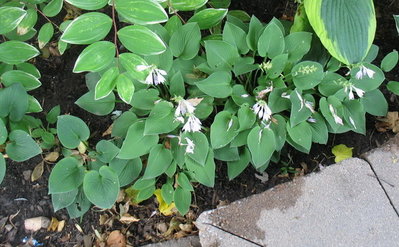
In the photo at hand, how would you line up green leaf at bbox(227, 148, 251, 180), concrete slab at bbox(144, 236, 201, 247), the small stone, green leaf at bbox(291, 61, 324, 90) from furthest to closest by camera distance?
the small stone < concrete slab at bbox(144, 236, 201, 247) < green leaf at bbox(227, 148, 251, 180) < green leaf at bbox(291, 61, 324, 90)

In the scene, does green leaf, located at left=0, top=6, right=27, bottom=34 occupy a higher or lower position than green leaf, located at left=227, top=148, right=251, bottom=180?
higher

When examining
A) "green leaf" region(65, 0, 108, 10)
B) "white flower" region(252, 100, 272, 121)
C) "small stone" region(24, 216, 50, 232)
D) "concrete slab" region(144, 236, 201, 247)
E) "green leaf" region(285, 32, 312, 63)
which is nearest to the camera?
"green leaf" region(65, 0, 108, 10)

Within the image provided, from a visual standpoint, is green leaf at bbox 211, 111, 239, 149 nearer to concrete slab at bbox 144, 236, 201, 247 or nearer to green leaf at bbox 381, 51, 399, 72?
concrete slab at bbox 144, 236, 201, 247

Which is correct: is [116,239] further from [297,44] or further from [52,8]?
[297,44]

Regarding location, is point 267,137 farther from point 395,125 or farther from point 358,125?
point 395,125

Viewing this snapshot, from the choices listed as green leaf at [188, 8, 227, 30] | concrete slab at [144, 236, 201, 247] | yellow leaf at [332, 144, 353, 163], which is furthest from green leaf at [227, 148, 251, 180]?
green leaf at [188, 8, 227, 30]

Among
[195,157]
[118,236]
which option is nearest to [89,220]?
[118,236]

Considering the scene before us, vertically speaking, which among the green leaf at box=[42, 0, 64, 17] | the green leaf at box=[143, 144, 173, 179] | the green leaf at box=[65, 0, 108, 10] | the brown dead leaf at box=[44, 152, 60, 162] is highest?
A: the green leaf at box=[65, 0, 108, 10]

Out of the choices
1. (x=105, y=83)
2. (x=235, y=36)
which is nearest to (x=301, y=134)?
(x=235, y=36)
